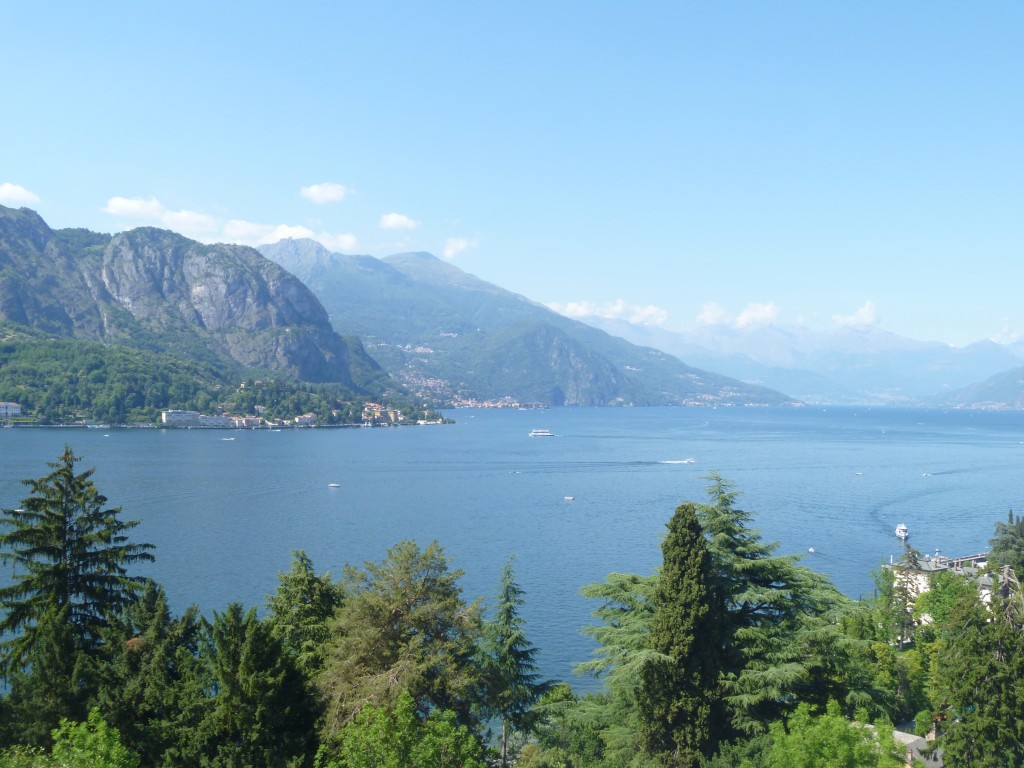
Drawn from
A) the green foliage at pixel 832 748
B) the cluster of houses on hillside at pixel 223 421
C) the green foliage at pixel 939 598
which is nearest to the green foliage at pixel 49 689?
the green foliage at pixel 832 748

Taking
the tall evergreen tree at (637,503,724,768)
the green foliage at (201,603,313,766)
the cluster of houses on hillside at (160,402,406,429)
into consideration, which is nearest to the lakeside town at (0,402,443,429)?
the cluster of houses on hillside at (160,402,406,429)

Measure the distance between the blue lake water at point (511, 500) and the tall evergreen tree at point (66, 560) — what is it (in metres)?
18.0

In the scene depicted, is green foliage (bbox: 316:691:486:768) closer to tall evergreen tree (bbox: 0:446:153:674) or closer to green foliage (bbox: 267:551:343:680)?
green foliage (bbox: 267:551:343:680)

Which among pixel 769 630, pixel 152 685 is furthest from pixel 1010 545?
pixel 152 685

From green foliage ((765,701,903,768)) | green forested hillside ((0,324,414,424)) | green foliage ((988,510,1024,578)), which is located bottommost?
green foliage ((988,510,1024,578))

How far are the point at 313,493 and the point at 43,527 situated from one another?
56631mm

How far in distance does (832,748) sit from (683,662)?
140 inches

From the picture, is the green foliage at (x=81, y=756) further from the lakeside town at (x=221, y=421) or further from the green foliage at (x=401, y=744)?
the lakeside town at (x=221, y=421)

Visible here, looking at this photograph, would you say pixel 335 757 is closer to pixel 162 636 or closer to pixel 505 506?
pixel 162 636

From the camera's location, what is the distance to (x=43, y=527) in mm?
15508

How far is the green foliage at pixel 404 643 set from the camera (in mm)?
12969

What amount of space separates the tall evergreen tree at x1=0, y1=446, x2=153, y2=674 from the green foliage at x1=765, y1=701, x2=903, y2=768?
12.7 metres

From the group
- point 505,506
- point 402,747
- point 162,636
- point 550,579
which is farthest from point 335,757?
point 505,506

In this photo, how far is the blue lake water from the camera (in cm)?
4416
